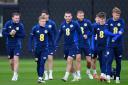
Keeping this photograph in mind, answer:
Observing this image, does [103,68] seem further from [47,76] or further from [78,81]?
[47,76]

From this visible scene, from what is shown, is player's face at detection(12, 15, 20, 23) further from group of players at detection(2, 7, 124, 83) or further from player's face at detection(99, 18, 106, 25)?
player's face at detection(99, 18, 106, 25)

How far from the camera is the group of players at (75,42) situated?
19984mm

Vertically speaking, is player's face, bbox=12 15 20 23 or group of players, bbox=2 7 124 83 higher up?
player's face, bbox=12 15 20 23

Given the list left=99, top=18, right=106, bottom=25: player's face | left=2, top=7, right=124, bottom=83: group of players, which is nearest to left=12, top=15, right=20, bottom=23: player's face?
left=2, top=7, right=124, bottom=83: group of players

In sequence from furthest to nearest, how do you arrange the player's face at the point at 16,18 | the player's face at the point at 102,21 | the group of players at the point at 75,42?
the player's face at the point at 16,18
the player's face at the point at 102,21
the group of players at the point at 75,42

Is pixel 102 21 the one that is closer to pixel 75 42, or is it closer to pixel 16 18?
pixel 75 42

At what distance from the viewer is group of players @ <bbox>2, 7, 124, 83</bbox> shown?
1998 cm

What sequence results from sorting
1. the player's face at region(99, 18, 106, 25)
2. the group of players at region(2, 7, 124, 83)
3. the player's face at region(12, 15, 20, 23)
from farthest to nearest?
the player's face at region(12, 15, 20, 23), the player's face at region(99, 18, 106, 25), the group of players at region(2, 7, 124, 83)

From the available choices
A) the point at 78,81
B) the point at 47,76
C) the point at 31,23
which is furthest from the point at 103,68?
the point at 31,23

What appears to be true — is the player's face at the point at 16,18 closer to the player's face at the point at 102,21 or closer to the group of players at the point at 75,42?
the group of players at the point at 75,42

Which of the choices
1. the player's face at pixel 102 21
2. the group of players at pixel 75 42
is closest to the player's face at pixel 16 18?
the group of players at pixel 75 42

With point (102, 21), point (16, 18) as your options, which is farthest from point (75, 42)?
point (16, 18)

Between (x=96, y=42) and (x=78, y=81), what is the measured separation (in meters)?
1.67

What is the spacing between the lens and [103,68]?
20.8m
